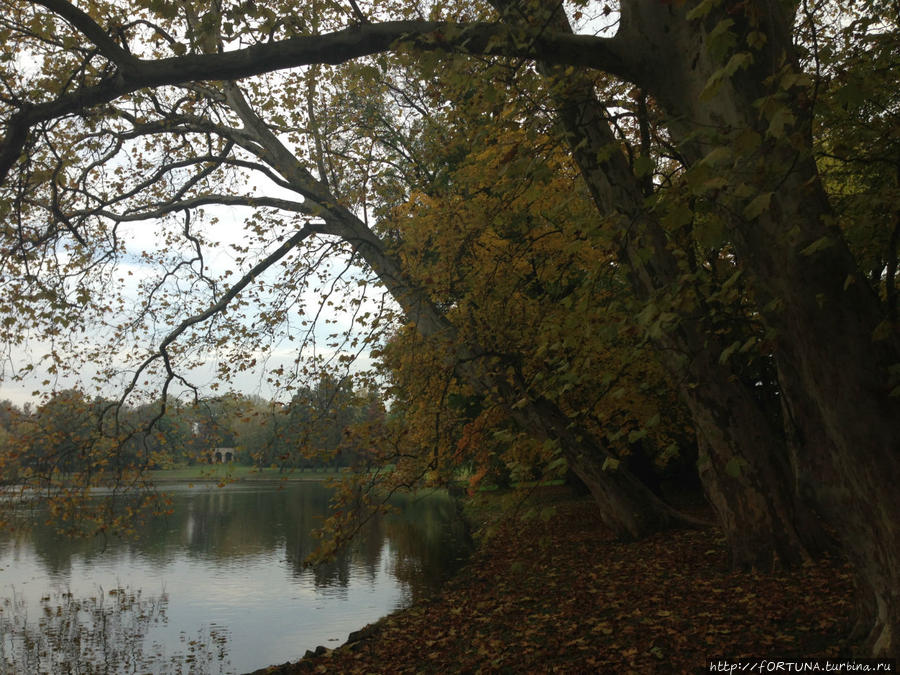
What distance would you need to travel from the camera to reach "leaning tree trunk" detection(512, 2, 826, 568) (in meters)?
5.80

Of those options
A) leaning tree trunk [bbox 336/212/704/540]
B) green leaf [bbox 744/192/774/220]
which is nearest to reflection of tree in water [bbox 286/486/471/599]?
leaning tree trunk [bbox 336/212/704/540]

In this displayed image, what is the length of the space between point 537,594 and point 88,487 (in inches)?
273

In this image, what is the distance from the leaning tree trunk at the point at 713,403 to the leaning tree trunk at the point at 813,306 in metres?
1.00

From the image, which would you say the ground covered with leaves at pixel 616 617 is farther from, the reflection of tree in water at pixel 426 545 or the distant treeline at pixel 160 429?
the distant treeline at pixel 160 429

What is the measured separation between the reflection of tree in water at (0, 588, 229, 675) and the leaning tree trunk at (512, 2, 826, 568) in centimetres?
772

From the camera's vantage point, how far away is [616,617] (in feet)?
24.4

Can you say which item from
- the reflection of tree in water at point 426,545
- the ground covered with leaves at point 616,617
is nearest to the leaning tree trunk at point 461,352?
the ground covered with leaves at point 616,617

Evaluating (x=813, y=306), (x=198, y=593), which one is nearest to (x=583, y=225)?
(x=813, y=306)

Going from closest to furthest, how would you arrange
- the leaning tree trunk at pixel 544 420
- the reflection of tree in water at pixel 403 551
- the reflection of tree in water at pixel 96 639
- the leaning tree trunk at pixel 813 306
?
the leaning tree trunk at pixel 813 306
the leaning tree trunk at pixel 544 420
the reflection of tree in water at pixel 96 639
the reflection of tree in water at pixel 403 551

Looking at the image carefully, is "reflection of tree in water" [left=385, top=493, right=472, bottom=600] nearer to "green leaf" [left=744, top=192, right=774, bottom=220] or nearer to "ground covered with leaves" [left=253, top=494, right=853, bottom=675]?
"ground covered with leaves" [left=253, top=494, right=853, bottom=675]

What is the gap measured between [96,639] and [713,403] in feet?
36.5

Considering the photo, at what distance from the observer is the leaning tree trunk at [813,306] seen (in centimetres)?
371

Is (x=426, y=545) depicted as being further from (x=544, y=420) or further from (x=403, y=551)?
(x=544, y=420)

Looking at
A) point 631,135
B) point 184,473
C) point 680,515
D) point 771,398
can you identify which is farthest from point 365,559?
point 184,473
